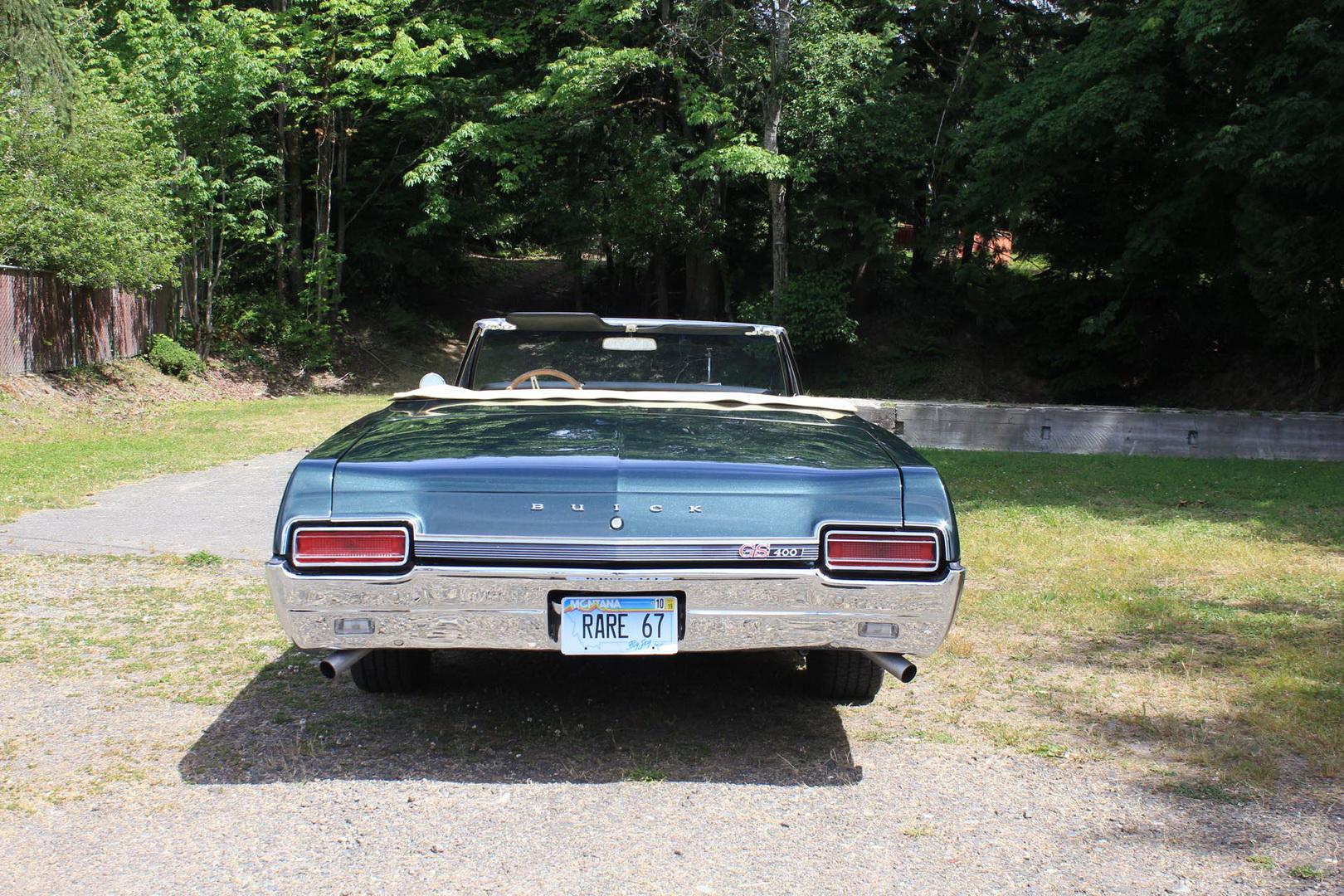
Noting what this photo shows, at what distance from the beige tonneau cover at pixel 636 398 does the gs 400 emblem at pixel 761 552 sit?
4.62 feet

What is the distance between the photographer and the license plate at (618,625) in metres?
3.54

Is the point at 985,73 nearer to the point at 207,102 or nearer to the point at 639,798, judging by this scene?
the point at 207,102

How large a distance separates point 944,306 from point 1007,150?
27.1ft

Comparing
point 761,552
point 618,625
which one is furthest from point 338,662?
point 761,552

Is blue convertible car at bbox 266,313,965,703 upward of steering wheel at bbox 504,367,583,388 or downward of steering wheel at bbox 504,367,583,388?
downward

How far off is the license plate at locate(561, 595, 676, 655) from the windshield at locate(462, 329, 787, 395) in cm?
213

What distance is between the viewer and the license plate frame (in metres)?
3.54

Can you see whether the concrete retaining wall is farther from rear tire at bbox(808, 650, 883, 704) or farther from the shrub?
the shrub

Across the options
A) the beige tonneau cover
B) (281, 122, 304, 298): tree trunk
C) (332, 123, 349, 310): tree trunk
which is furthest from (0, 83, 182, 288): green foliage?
the beige tonneau cover

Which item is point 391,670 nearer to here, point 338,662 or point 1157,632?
point 338,662

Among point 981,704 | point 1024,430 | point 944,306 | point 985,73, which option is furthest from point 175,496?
point 944,306

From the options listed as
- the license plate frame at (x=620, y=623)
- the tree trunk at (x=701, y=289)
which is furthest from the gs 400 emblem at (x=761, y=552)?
the tree trunk at (x=701, y=289)

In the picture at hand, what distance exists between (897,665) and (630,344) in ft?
7.91

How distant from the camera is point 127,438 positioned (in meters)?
14.6
